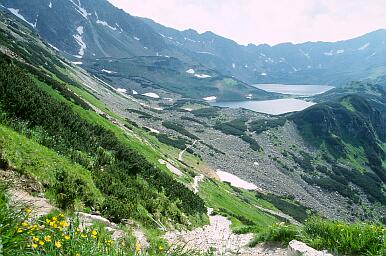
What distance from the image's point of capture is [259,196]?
95500mm

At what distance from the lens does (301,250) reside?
1102cm

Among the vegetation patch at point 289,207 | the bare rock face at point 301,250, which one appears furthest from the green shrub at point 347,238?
the vegetation patch at point 289,207

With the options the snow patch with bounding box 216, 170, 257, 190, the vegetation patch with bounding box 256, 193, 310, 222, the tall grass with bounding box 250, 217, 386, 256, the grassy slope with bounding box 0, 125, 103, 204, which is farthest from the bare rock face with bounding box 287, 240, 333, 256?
the snow patch with bounding box 216, 170, 257, 190

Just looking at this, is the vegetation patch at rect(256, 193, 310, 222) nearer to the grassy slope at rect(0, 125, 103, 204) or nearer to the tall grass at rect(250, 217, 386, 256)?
the grassy slope at rect(0, 125, 103, 204)

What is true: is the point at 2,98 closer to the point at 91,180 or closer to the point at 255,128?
the point at 91,180

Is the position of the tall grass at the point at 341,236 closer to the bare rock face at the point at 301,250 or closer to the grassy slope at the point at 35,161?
the bare rock face at the point at 301,250

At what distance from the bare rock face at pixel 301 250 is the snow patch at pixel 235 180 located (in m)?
94.0

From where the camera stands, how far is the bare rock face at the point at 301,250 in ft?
35.2

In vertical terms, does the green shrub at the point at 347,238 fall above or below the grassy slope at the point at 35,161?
above

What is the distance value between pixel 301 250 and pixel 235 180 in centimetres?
9947

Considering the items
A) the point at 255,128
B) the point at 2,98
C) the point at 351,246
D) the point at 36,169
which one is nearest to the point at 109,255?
the point at 351,246

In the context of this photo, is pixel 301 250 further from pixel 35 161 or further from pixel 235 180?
pixel 235 180

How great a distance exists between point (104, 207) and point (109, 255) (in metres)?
10.3

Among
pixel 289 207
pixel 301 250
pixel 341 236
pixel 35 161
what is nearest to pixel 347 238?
pixel 341 236
